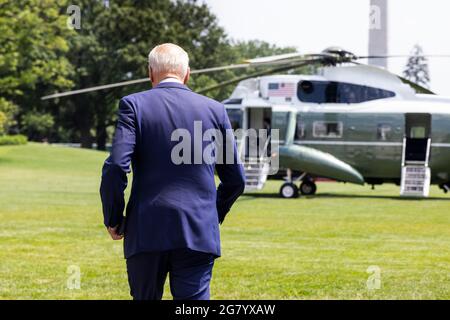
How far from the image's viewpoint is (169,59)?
4660 mm

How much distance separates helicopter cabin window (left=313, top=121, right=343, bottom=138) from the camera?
23203mm

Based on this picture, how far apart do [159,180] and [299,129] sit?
1914 centimetres

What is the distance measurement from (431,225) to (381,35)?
24880 mm

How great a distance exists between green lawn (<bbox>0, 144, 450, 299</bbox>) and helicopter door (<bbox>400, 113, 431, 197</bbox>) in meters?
0.56

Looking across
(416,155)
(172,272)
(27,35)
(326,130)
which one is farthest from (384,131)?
(27,35)

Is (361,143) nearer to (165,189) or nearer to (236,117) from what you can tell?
(236,117)

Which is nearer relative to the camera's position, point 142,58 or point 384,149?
point 384,149

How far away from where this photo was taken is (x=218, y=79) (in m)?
72.1

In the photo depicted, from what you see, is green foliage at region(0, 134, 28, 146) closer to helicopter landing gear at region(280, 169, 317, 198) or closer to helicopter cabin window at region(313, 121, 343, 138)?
helicopter landing gear at region(280, 169, 317, 198)

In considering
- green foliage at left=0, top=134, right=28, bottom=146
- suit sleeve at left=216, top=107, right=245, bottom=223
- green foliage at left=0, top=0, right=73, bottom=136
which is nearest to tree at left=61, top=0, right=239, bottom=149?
green foliage at left=0, top=134, right=28, bottom=146

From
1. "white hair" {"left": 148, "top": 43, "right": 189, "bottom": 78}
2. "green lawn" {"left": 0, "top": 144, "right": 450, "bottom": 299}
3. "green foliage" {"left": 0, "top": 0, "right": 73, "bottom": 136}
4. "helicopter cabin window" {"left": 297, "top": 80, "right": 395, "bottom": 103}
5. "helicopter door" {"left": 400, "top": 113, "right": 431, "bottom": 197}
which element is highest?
"green foliage" {"left": 0, "top": 0, "right": 73, "bottom": 136}

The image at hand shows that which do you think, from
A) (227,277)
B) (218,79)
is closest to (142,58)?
(218,79)

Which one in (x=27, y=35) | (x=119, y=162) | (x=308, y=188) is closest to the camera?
(x=119, y=162)

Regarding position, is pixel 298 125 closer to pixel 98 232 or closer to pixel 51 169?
pixel 98 232
